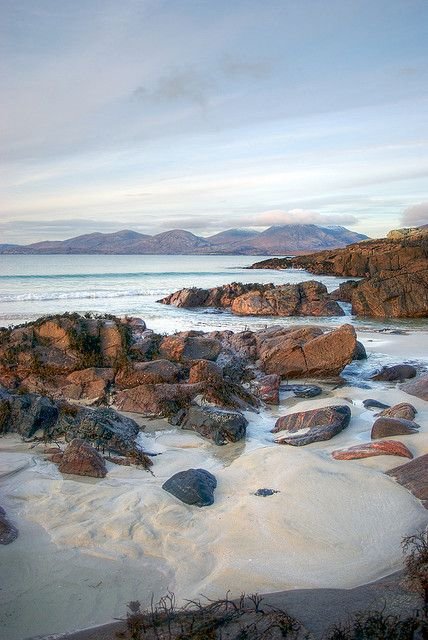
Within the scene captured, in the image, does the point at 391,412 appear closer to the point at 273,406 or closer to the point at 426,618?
the point at 273,406

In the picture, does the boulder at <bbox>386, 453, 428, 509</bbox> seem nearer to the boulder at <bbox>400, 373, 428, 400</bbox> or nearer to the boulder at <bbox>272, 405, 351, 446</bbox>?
the boulder at <bbox>272, 405, 351, 446</bbox>

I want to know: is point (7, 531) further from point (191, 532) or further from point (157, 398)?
point (157, 398)

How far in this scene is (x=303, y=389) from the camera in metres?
11.0

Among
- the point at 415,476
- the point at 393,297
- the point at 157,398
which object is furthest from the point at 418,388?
the point at 393,297

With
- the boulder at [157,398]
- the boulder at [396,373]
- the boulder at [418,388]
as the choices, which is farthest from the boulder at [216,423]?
the boulder at [396,373]

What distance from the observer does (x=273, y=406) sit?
10164 millimetres

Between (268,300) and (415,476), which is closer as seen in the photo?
(415,476)

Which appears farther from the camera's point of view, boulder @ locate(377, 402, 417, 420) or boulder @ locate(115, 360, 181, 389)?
boulder @ locate(115, 360, 181, 389)

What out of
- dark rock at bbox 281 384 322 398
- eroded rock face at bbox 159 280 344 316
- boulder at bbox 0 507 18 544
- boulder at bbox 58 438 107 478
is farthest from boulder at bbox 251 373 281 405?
eroded rock face at bbox 159 280 344 316

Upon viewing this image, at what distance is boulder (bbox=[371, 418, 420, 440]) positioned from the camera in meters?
7.43

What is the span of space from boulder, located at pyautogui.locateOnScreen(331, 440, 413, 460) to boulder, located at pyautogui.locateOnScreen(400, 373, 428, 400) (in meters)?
3.42

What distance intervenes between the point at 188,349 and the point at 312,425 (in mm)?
5019

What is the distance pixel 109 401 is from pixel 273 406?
3.08 metres

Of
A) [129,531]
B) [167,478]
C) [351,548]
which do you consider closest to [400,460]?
[351,548]
